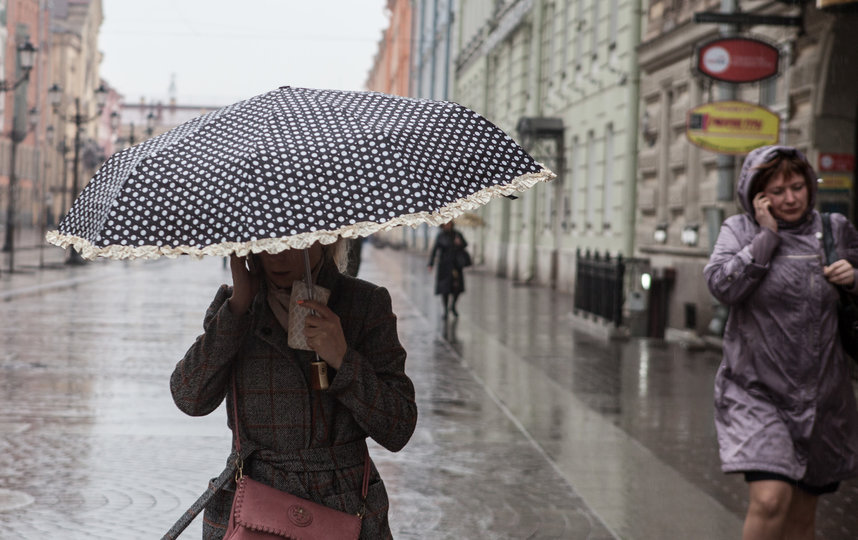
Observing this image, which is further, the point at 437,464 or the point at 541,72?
the point at 541,72

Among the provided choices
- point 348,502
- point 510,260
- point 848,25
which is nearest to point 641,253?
point 848,25

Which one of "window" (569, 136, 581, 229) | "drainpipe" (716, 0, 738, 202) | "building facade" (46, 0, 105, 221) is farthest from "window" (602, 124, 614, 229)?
"building facade" (46, 0, 105, 221)

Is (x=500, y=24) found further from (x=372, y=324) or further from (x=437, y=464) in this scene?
(x=372, y=324)

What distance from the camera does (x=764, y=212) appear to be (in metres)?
4.53

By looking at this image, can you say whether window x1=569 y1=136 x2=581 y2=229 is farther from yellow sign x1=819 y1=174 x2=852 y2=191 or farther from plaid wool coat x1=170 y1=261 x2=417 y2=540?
plaid wool coat x1=170 y1=261 x2=417 y2=540

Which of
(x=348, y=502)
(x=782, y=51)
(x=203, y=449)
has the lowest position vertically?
(x=203, y=449)

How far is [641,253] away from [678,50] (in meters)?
3.37

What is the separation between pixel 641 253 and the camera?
20891 millimetres

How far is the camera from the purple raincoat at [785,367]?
4344mm

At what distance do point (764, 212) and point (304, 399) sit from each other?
6.88 feet

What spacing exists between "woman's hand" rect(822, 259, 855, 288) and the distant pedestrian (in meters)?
14.8

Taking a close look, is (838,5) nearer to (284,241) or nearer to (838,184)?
(838,184)

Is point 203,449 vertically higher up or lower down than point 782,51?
lower down

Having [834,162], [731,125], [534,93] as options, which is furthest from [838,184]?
[534,93]
